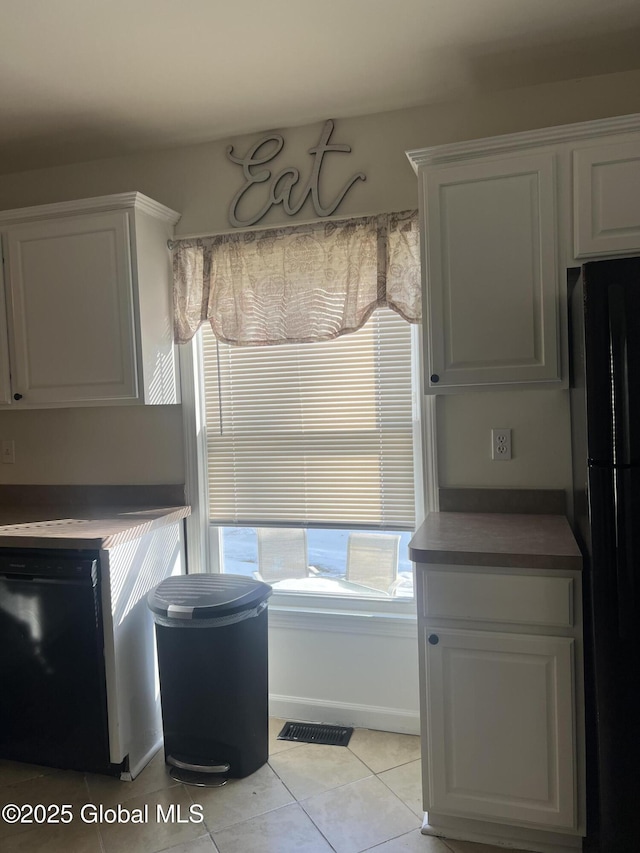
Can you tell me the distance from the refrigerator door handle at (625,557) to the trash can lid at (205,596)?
3.97 feet

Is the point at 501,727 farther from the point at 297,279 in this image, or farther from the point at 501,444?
the point at 297,279

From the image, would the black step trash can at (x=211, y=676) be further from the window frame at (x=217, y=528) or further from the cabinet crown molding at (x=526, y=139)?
the cabinet crown molding at (x=526, y=139)

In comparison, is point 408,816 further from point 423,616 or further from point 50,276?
point 50,276

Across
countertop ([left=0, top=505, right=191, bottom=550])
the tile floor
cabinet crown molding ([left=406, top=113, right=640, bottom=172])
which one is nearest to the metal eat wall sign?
cabinet crown molding ([left=406, top=113, right=640, bottom=172])

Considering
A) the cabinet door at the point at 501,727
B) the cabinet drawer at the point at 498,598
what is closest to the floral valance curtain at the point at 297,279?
the cabinet drawer at the point at 498,598

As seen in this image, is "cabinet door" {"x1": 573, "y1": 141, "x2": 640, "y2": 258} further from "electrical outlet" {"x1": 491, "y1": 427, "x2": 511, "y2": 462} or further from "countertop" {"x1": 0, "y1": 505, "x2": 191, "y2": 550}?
"countertop" {"x1": 0, "y1": 505, "x2": 191, "y2": 550}

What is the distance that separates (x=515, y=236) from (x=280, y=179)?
3.48 feet

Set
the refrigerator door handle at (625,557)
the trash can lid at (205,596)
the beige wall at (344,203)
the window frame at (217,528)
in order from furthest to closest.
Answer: the window frame at (217,528), the beige wall at (344,203), the trash can lid at (205,596), the refrigerator door handle at (625,557)

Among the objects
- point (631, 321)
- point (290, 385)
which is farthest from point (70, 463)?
point (631, 321)

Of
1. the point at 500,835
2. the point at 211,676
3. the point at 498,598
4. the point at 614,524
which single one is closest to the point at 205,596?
the point at 211,676

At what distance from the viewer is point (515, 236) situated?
2.04m

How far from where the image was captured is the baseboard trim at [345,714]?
254 cm

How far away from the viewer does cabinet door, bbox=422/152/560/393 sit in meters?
2.02

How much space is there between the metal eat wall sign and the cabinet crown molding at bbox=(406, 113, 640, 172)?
18.1 inches
